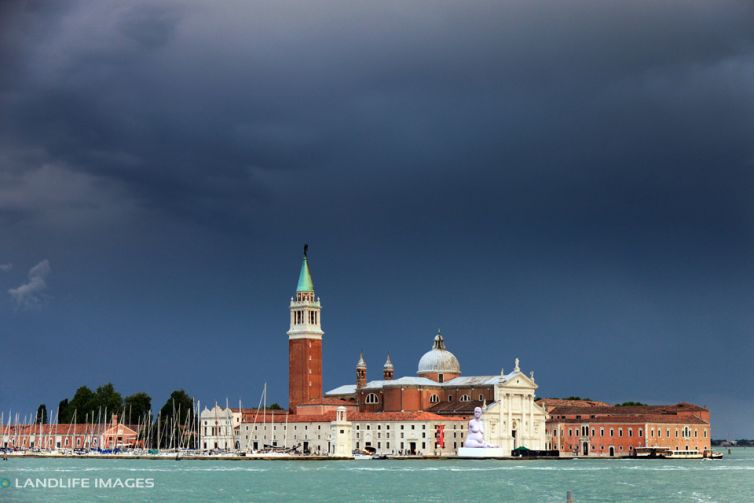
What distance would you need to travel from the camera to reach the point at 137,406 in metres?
87.1

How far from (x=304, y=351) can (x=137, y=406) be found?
14440mm

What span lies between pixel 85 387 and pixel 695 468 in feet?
145

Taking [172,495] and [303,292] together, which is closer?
[172,495]

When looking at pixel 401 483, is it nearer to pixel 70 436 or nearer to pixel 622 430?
pixel 622 430

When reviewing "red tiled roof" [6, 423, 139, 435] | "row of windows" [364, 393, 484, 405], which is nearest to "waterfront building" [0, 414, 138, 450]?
"red tiled roof" [6, 423, 139, 435]

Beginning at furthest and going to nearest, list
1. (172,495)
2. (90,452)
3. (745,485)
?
(90,452)
(745,485)
(172,495)

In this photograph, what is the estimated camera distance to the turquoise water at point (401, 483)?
3731 cm

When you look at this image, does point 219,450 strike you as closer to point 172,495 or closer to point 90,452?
point 90,452

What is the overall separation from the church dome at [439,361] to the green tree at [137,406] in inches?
744

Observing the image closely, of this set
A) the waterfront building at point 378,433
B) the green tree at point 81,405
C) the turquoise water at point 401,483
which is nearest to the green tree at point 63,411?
the green tree at point 81,405

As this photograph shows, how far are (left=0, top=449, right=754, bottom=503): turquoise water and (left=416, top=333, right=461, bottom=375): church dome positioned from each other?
69.6 feet

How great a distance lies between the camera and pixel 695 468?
59344 millimetres

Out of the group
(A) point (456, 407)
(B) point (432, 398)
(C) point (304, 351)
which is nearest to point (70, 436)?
(C) point (304, 351)

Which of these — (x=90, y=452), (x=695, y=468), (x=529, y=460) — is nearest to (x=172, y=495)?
(x=695, y=468)
